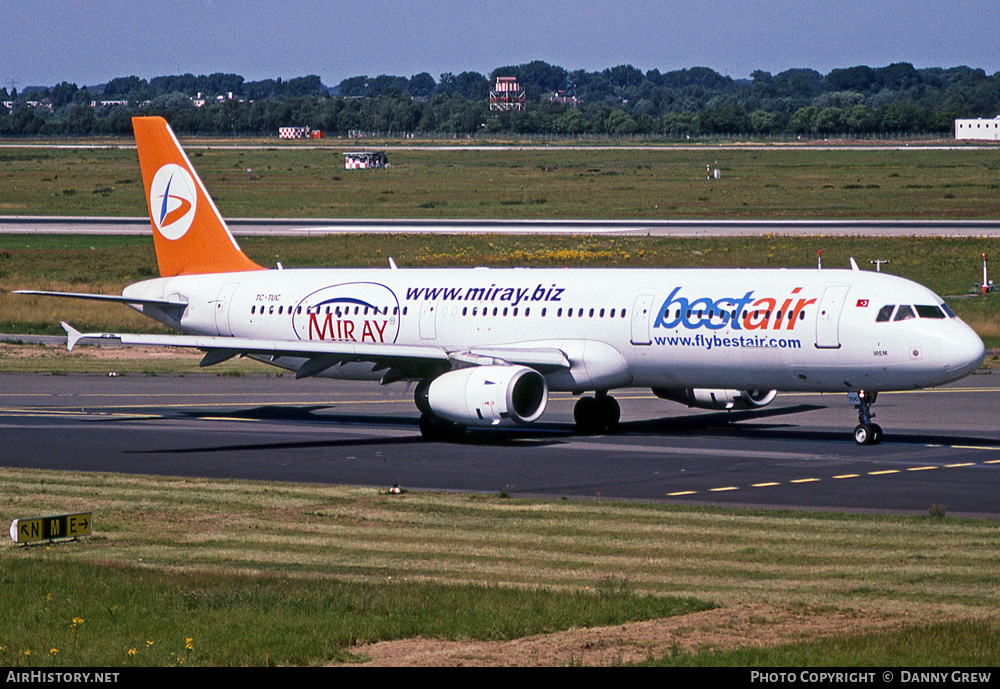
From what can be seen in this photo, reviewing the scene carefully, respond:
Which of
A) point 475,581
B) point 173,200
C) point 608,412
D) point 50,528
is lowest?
point 608,412

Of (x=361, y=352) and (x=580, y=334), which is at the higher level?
(x=580, y=334)

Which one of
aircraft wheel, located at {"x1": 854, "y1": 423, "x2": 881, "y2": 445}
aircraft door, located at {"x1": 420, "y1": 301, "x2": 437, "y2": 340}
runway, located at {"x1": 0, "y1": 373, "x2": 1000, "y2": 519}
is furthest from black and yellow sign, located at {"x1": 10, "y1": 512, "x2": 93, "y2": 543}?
aircraft wheel, located at {"x1": 854, "y1": 423, "x2": 881, "y2": 445}

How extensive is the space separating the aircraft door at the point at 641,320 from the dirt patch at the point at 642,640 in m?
20.6

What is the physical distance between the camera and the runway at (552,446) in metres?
33.2

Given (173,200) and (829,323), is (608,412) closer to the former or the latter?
(829,323)

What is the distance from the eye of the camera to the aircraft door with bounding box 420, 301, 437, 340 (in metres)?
44.8

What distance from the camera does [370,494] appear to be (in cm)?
3272

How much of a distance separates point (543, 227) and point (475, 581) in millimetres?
91713

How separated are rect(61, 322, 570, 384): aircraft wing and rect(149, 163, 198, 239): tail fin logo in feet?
27.3

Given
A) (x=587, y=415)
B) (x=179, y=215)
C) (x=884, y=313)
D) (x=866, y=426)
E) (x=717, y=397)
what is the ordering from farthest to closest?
(x=179, y=215), (x=717, y=397), (x=587, y=415), (x=866, y=426), (x=884, y=313)

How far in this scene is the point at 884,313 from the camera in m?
38.4

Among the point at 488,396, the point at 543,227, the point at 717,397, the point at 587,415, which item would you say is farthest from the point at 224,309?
the point at 543,227
